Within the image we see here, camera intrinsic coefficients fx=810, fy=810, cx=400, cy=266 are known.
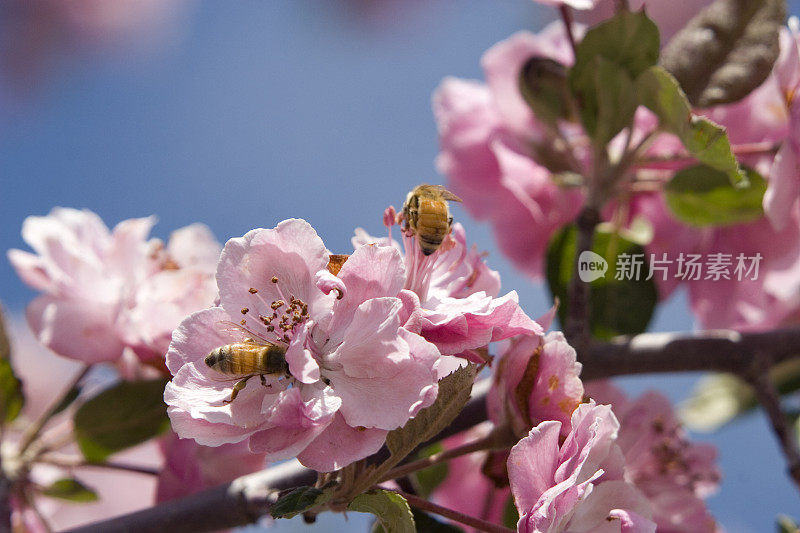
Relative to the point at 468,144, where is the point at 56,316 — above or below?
below

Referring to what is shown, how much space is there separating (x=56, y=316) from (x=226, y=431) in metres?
0.42

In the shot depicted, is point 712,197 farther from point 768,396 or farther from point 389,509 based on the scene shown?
point 389,509

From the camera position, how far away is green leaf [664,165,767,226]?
3.21ft

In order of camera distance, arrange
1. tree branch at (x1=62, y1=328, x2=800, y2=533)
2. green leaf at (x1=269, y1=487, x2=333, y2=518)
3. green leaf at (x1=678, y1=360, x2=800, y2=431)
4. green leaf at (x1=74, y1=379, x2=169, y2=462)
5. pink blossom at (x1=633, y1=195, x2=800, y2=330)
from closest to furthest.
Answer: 1. green leaf at (x1=269, y1=487, x2=333, y2=518)
2. tree branch at (x1=62, y1=328, x2=800, y2=533)
3. green leaf at (x1=74, y1=379, x2=169, y2=462)
4. pink blossom at (x1=633, y1=195, x2=800, y2=330)
5. green leaf at (x1=678, y1=360, x2=800, y2=431)

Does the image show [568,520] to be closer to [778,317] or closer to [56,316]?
[56,316]

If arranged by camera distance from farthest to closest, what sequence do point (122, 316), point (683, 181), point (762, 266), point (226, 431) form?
1. point (762, 266)
2. point (683, 181)
3. point (122, 316)
4. point (226, 431)

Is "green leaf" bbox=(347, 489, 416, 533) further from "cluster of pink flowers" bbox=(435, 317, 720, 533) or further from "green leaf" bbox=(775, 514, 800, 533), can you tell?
"green leaf" bbox=(775, 514, 800, 533)

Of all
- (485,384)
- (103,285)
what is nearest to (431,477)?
(485,384)

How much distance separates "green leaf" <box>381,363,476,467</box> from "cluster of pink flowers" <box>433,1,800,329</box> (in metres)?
0.54

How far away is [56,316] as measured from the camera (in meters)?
0.90

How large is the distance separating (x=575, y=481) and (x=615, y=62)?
0.50 m

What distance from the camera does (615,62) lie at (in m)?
0.88

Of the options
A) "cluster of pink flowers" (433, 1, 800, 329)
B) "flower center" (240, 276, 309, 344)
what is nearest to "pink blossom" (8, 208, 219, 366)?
"flower center" (240, 276, 309, 344)

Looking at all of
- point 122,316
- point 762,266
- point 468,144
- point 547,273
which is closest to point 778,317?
point 762,266
